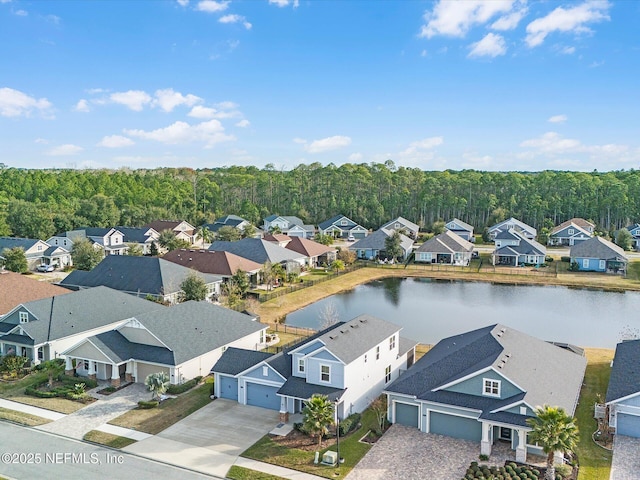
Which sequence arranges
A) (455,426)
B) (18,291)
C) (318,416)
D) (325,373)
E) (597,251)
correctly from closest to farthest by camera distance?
(318,416)
(455,426)
(325,373)
(18,291)
(597,251)

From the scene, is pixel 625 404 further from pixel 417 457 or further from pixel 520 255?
pixel 520 255

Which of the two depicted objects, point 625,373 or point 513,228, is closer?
point 625,373

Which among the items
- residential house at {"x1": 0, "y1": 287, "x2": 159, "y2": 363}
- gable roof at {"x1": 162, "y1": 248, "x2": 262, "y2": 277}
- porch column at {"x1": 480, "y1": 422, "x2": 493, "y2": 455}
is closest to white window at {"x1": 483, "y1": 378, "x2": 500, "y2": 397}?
porch column at {"x1": 480, "y1": 422, "x2": 493, "y2": 455}

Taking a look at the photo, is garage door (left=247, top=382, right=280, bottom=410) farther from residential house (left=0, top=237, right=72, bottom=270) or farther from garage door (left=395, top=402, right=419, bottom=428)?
residential house (left=0, top=237, right=72, bottom=270)

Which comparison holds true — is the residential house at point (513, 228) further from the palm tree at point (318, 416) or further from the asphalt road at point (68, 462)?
the asphalt road at point (68, 462)

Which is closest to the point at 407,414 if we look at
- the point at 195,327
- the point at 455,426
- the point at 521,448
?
the point at 455,426
